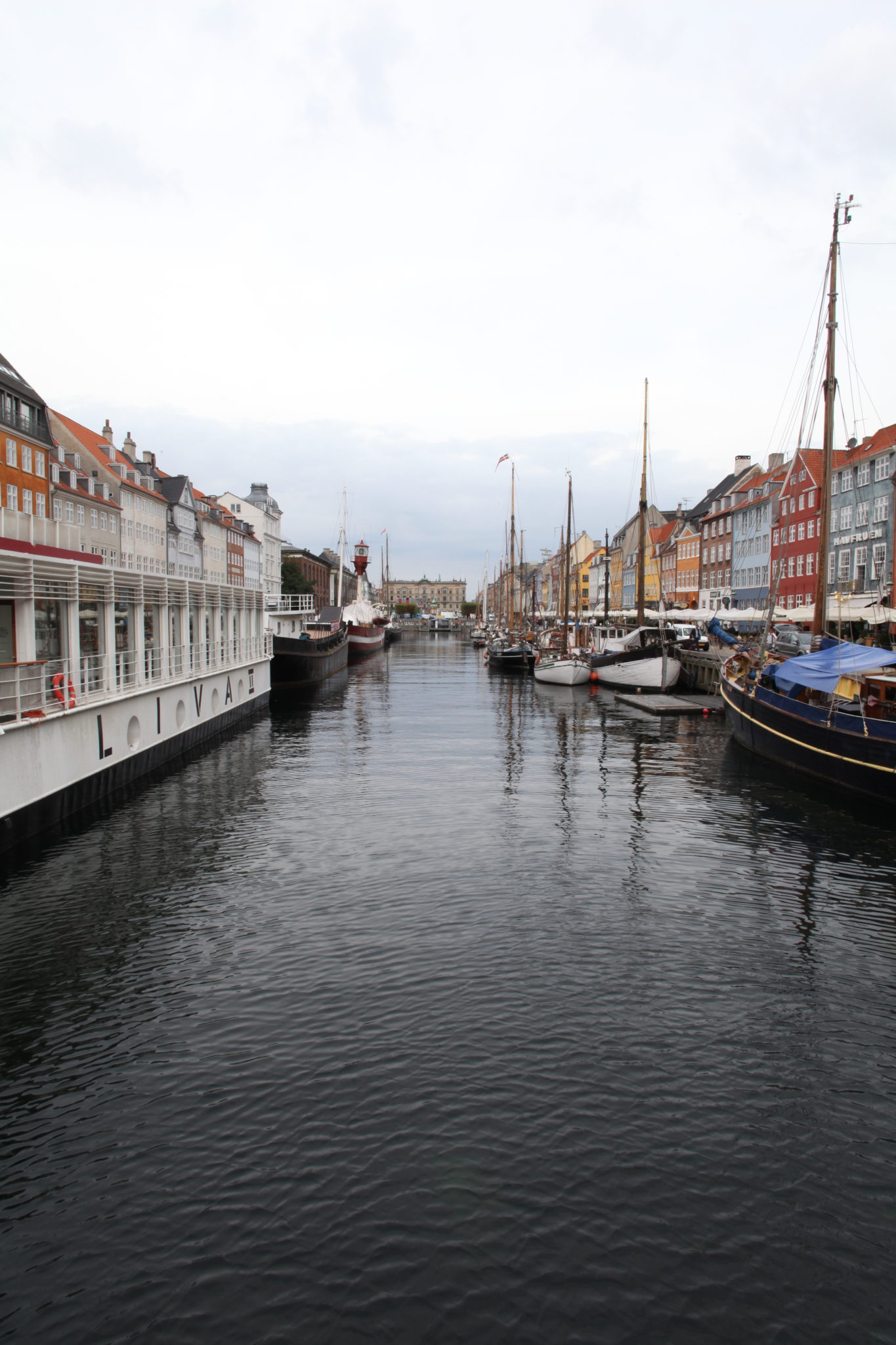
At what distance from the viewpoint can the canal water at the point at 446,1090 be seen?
674cm

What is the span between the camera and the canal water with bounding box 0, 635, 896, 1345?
6738 mm

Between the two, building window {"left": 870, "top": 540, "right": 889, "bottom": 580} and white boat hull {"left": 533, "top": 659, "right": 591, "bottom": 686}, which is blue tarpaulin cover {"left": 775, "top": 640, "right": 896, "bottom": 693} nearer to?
white boat hull {"left": 533, "top": 659, "right": 591, "bottom": 686}

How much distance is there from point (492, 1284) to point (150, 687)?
77.5ft

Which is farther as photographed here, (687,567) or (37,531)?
(687,567)

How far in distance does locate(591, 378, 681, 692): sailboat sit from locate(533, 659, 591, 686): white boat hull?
1.69 metres

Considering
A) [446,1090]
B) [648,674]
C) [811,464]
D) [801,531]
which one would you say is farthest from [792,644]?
[446,1090]

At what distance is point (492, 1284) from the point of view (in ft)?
22.2

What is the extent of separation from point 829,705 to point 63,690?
895 inches

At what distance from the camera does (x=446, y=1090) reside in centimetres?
937

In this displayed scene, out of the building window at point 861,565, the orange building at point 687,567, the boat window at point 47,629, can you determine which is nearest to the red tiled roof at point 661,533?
the orange building at point 687,567

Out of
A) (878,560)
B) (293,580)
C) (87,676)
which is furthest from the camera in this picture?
(293,580)

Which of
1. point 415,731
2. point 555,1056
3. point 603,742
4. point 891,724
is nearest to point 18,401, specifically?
point 415,731

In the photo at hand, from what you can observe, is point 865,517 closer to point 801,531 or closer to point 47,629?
point 801,531

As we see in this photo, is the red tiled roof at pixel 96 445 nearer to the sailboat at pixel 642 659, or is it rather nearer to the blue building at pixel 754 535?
the sailboat at pixel 642 659
